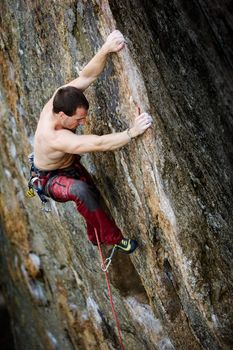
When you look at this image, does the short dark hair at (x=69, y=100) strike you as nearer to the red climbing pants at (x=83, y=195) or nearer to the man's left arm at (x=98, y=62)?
the man's left arm at (x=98, y=62)

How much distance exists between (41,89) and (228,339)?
154 inches

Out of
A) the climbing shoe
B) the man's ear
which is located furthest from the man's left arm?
the climbing shoe

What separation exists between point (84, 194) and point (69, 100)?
3.56 ft

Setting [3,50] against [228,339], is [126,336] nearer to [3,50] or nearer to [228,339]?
[228,339]

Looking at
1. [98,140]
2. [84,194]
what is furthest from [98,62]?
[84,194]

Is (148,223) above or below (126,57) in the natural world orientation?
below

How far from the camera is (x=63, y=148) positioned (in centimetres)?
531

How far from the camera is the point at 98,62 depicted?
531cm

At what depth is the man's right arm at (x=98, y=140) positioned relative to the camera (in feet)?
16.6

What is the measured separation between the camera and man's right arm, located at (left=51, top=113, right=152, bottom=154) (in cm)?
505

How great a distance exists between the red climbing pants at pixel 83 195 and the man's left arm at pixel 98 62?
0.96 m

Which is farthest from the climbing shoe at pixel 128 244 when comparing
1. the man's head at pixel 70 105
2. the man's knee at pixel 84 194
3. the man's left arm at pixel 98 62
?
the man's left arm at pixel 98 62

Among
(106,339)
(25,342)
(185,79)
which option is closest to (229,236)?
(185,79)

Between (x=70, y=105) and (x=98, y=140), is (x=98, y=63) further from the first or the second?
(x=98, y=140)
